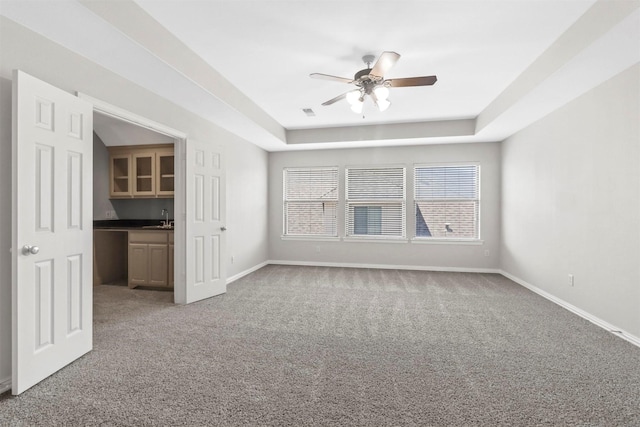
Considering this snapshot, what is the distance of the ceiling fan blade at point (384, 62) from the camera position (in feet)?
8.38

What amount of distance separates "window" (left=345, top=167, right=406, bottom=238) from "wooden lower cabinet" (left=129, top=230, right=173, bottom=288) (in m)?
3.41

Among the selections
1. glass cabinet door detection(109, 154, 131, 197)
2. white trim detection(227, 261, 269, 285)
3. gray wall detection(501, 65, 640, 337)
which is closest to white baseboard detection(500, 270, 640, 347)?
gray wall detection(501, 65, 640, 337)

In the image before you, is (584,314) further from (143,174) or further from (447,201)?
(143,174)

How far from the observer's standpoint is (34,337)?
204 centimetres

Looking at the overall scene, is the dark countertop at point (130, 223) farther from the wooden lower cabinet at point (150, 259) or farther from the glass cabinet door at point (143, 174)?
the wooden lower cabinet at point (150, 259)

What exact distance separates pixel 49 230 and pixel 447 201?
5.85 meters

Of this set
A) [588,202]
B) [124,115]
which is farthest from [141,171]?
[588,202]

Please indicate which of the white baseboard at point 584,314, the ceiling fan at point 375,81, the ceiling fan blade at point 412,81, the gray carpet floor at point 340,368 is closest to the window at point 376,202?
the white baseboard at point 584,314

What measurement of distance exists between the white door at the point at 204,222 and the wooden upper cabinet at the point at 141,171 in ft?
3.46

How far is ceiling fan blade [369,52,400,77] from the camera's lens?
8.38 ft

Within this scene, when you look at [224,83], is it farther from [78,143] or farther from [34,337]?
[34,337]

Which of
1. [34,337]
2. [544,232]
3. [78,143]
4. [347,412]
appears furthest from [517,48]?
[34,337]

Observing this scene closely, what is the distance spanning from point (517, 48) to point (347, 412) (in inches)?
136

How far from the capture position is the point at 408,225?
6074 millimetres
